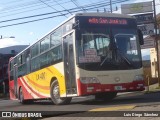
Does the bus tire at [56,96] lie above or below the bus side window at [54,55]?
below

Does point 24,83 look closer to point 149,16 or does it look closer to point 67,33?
point 67,33

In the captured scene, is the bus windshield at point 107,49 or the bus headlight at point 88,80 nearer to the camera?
the bus headlight at point 88,80

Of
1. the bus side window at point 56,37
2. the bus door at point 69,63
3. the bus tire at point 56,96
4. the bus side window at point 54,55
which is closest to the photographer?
the bus door at point 69,63

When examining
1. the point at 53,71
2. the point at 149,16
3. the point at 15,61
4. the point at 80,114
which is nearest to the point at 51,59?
the point at 53,71

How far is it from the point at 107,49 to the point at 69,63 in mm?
1573

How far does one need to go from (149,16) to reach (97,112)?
75.0 ft

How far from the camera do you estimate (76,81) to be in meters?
13.9

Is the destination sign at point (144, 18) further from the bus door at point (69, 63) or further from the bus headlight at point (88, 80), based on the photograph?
the bus headlight at point (88, 80)

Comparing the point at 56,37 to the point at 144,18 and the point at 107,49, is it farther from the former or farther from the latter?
the point at 144,18

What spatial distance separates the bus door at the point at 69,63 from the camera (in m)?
14.2

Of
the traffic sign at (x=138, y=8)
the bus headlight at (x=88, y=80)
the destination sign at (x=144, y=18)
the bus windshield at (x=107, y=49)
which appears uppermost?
the traffic sign at (x=138, y=8)

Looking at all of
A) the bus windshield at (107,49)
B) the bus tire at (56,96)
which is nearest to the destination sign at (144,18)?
the bus tire at (56,96)

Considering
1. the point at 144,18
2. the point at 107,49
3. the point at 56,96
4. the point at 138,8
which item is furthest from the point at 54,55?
the point at 138,8

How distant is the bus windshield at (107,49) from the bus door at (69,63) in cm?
53
